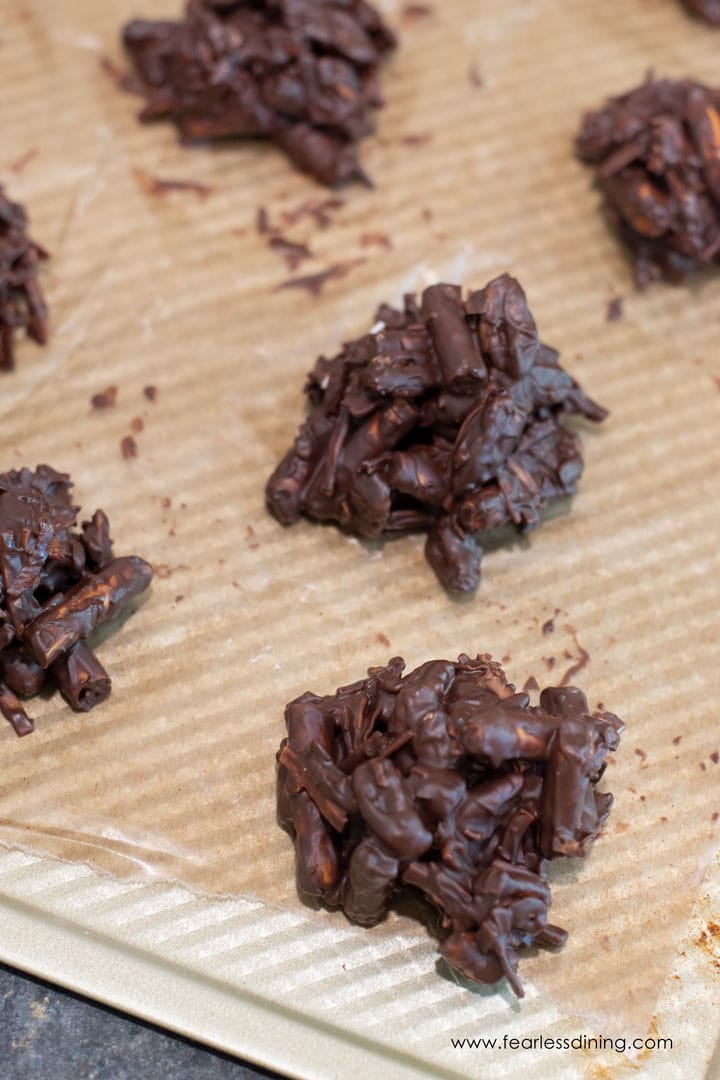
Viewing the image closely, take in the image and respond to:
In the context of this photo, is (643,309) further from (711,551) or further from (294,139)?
(294,139)

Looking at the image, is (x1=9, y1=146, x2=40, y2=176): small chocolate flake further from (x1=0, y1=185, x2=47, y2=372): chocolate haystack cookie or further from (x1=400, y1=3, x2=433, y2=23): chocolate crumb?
(x1=400, y1=3, x2=433, y2=23): chocolate crumb

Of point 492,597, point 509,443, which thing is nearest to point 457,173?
point 509,443

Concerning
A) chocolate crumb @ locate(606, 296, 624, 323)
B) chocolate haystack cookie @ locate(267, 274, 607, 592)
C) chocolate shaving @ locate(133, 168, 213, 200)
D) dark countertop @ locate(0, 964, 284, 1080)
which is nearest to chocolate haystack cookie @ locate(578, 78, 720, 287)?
chocolate crumb @ locate(606, 296, 624, 323)

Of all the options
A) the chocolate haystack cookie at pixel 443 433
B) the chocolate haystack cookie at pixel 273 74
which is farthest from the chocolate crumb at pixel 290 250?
the chocolate haystack cookie at pixel 443 433

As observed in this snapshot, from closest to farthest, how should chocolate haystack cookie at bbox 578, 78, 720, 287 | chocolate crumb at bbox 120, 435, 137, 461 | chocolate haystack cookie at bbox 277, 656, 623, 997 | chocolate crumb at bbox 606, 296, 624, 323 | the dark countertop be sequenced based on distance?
chocolate haystack cookie at bbox 277, 656, 623, 997 → the dark countertop → chocolate crumb at bbox 120, 435, 137, 461 → chocolate haystack cookie at bbox 578, 78, 720, 287 → chocolate crumb at bbox 606, 296, 624, 323

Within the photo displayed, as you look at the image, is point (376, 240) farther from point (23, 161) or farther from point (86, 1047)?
point (86, 1047)

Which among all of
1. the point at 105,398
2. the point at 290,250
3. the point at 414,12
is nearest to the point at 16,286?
the point at 105,398
